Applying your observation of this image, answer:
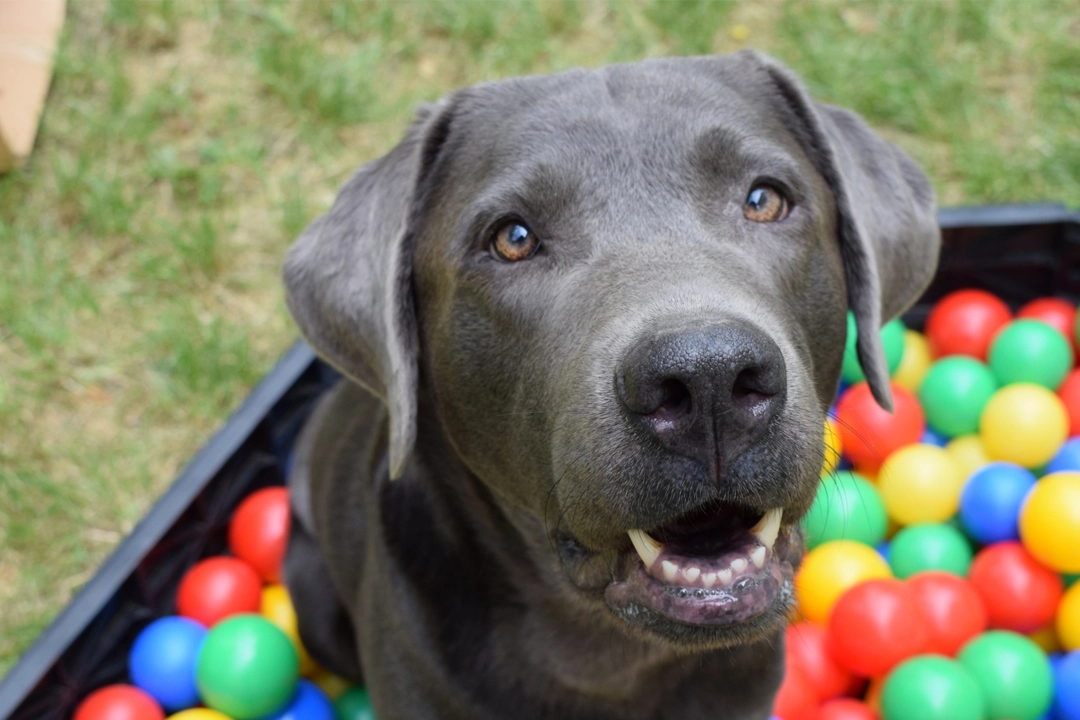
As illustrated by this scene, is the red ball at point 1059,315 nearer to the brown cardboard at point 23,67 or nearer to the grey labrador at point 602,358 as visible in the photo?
the grey labrador at point 602,358

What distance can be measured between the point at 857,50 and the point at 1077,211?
1.37 m

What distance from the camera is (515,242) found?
7.68 feet

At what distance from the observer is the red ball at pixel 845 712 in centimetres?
335

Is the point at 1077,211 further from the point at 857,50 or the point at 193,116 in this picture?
the point at 193,116

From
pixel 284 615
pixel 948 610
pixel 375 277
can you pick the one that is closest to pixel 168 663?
pixel 284 615

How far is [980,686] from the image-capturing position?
3320mm

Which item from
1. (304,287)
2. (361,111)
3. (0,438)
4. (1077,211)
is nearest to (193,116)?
(361,111)

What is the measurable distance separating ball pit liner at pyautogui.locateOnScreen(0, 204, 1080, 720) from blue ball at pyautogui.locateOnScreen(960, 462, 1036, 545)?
0.97 metres

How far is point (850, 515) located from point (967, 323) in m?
0.99

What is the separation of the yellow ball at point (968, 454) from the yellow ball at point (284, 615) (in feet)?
7.87

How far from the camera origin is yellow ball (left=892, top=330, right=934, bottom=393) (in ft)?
14.3

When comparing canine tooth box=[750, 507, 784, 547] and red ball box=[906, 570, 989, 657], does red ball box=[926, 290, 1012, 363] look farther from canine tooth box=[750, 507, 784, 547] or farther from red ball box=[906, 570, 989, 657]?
canine tooth box=[750, 507, 784, 547]

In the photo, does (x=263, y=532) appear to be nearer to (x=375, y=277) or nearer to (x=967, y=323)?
(x=375, y=277)

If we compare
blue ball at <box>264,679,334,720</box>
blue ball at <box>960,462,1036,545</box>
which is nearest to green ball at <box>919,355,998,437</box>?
blue ball at <box>960,462,1036,545</box>
